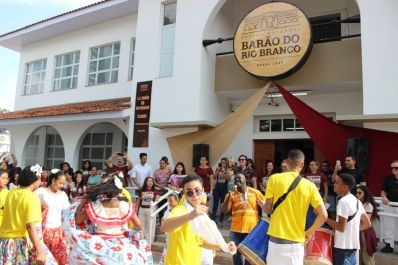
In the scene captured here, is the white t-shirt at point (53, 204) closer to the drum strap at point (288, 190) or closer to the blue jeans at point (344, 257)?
the drum strap at point (288, 190)

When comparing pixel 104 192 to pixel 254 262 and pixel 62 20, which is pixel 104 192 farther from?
pixel 62 20

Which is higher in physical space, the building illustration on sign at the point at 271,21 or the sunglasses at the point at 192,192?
the building illustration on sign at the point at 271,21

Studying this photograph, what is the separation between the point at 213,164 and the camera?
9.65m

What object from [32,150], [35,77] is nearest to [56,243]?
[32,150]

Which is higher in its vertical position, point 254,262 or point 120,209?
point 120,209

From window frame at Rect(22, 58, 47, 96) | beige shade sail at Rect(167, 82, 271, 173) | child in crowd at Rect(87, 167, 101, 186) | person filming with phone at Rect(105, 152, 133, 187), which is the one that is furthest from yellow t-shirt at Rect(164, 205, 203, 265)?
window frame at Rect(22, 58, 47, 96)

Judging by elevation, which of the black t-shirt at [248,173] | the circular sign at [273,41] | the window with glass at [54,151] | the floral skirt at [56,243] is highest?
the circular sign at [273,41]

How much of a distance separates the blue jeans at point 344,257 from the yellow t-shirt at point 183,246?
215 cm

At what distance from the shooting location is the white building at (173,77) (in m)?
8.37

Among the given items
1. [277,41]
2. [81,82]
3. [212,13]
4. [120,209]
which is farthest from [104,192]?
[81,82]

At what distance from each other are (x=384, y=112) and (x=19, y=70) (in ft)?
50.6

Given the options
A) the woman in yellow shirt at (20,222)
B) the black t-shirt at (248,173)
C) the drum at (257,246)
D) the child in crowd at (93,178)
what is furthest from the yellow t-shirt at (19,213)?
the child in crowd at (93,178)

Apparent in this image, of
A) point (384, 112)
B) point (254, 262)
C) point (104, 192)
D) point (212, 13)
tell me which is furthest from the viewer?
point (212, 13)

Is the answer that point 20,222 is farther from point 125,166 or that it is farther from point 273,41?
point 273,41
